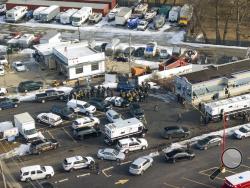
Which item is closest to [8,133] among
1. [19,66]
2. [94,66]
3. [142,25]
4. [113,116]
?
[113,116]

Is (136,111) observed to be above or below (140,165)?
above

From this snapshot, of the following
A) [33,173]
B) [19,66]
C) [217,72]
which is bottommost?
[33,173]

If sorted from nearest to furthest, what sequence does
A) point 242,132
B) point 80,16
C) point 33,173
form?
point 33,173 → point 242,132 → point 80,16

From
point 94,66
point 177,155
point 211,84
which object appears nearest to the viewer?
point 177,155

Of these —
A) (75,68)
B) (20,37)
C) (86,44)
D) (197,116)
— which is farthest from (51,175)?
(20,37)

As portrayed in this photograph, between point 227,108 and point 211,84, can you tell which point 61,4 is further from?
point 227,108

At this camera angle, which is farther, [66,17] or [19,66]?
[66,17]
